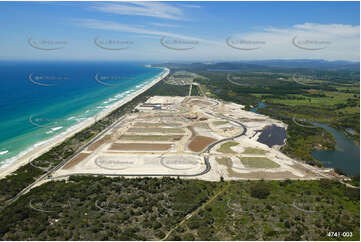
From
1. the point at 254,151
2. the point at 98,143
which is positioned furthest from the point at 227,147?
the point at 98,143

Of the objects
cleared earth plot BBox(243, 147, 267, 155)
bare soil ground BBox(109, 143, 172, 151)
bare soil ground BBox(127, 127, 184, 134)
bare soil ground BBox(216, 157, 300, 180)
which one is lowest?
bare soil ground BBox(216, 157, 300, 180)

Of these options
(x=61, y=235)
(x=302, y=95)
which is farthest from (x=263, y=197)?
(x=302, y=95)

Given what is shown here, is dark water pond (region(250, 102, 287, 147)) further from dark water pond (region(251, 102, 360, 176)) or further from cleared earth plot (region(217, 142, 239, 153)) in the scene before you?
cleared earth plot (region(217, 142, 239, 153))

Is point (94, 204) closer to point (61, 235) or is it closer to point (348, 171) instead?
point (61, 235)

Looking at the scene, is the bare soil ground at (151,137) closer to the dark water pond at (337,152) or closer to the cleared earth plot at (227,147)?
the cleared earth plot at (227,147)

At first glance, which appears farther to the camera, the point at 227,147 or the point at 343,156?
the point at 227,147

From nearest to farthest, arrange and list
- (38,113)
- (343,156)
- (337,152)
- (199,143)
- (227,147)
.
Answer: (343,156) → (227,147) → (337,152) → (199,143) → (38,113)

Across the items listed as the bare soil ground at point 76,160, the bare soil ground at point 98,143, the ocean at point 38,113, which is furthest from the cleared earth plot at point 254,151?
the ocean at point 38,113

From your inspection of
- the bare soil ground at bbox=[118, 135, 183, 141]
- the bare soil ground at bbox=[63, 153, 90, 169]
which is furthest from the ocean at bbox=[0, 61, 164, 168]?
the bare soil ground at bbox=[118, 135, 183, 141]

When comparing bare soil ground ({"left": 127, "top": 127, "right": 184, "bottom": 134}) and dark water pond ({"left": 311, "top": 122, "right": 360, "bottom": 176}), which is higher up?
bare soil ground ({"left": 127, "top": 127, "right": 184, "bottom": 134})

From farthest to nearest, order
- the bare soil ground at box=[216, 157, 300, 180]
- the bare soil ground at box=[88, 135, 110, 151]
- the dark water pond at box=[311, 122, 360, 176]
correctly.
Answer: the bare soil ground at box=[88, 135, 110, 151], the dark water pond at box=[311, 122, 360, 176], the bare soil ground at box=[216, 157, 300, 180]

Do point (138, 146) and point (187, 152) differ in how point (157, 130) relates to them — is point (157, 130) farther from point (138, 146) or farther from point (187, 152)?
point (187, 152)
